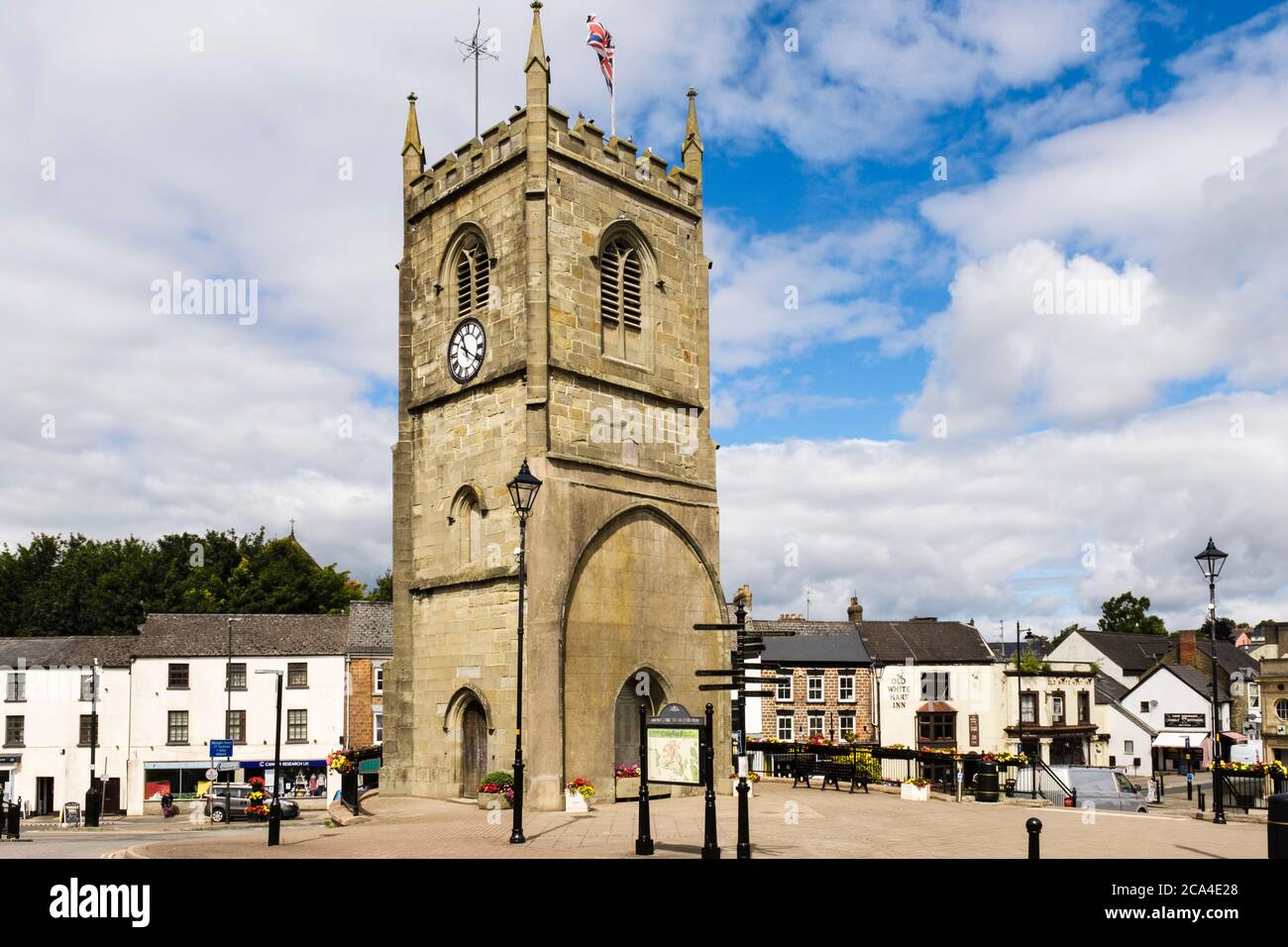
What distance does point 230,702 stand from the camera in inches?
2067

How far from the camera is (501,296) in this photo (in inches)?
1029

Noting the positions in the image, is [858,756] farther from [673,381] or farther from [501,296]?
[501,296]

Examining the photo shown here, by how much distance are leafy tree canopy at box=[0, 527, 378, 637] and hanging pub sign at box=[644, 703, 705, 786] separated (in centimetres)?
5714

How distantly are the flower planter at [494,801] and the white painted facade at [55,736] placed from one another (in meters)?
36.5

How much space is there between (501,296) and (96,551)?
5776 centimetres

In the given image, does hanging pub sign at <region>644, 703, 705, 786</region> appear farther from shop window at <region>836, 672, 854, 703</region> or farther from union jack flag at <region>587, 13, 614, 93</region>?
shop window at <region>836, 672, 854, 703</region>

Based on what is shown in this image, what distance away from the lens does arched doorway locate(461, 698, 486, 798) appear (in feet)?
82.3

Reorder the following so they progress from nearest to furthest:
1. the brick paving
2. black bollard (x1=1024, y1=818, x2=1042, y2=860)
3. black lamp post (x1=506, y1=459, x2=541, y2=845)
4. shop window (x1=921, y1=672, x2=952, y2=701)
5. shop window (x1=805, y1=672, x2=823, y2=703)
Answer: black bollard (x1=1024, y1=818, x2=1042, y2=860) < the brick paving < black lamp post (x1=506, y1=459, x2=541, y2=845) < shop window (x1=805, y1=672, x2=823, y2=703) < shop window (x1=921, y1=672, x2=952, y2=701)

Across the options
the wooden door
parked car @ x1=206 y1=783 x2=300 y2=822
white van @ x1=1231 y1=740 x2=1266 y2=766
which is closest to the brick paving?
parked car @ x1=206 y1=783 x2=300 y2=822

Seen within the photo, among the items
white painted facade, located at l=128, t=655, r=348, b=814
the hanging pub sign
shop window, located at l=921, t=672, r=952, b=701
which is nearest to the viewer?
the hanging pub sign
